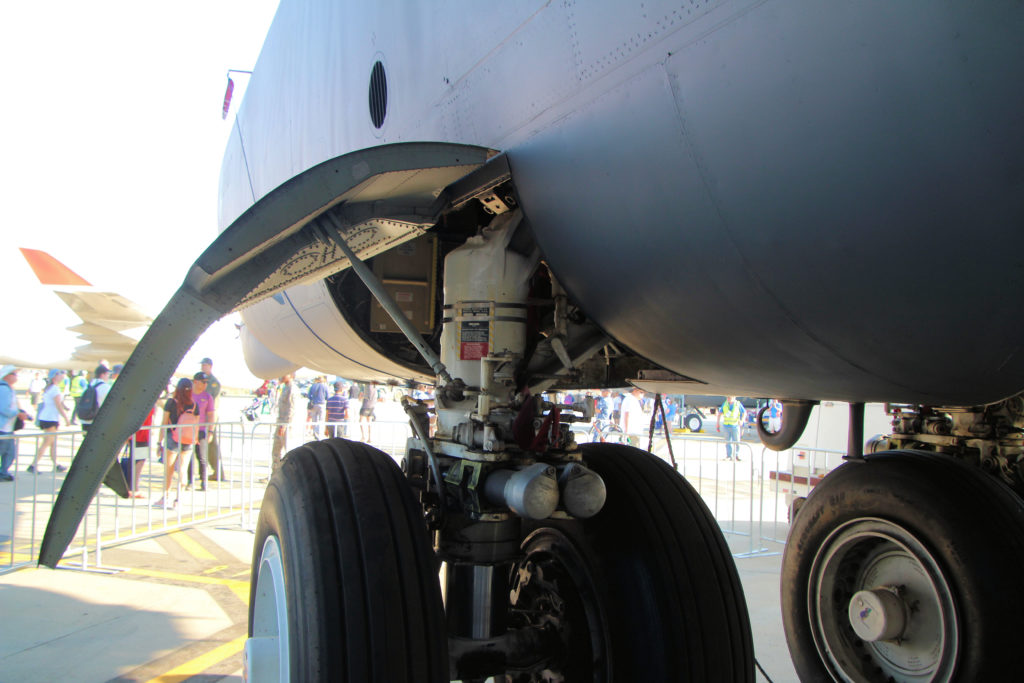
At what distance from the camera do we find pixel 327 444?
228cm

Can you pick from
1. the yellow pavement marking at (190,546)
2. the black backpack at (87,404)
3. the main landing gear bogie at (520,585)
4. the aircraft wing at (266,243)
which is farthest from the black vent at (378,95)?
the black backpack at (87,404)

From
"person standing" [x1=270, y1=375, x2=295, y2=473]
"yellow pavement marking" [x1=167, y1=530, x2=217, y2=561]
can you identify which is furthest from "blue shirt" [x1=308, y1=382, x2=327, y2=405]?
"yellow pavement marking" [x1=167, y1=530, x2=217, y2=561]

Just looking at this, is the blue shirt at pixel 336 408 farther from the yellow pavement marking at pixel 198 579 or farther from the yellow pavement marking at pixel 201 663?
the yellow pavement marking at pixel 201 663

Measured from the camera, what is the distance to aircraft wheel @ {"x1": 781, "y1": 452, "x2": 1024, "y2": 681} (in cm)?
255

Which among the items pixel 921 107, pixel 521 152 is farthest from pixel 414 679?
pixel 921 107

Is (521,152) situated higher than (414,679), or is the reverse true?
(521,152)

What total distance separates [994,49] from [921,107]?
11cm

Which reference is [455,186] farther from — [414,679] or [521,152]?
[414,679]

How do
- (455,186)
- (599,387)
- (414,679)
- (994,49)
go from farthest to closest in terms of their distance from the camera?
(599,387)
(455,186)
(414,679)
(994,49)

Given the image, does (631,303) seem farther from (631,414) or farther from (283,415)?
(631,414)

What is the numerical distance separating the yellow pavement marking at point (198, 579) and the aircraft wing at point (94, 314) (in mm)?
18212

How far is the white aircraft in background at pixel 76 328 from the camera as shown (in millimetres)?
20250

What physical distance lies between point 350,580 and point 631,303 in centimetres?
108

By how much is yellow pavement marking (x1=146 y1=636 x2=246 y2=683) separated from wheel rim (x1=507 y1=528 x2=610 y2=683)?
175cm
